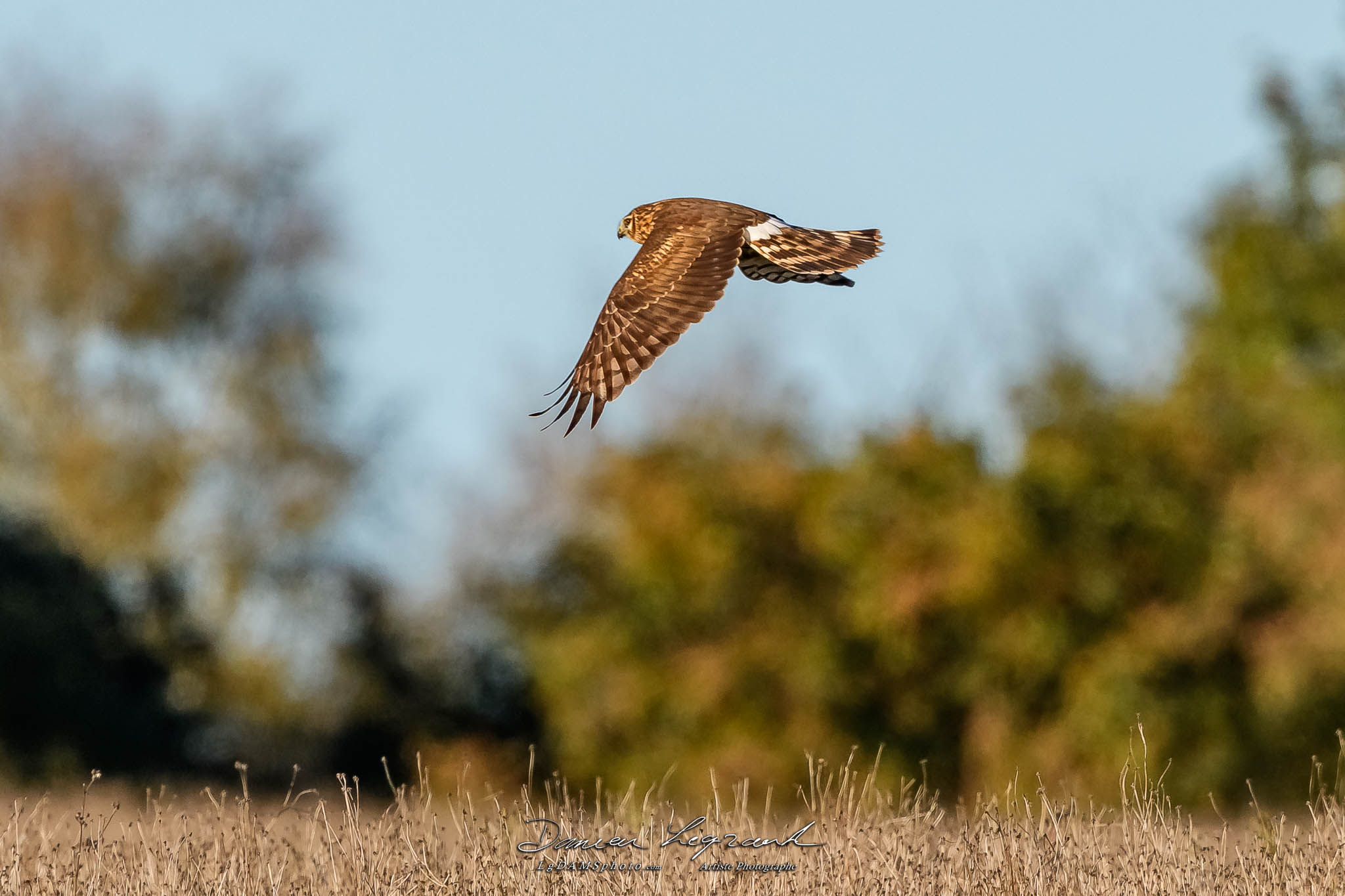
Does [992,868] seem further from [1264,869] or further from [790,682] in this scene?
[790,682]

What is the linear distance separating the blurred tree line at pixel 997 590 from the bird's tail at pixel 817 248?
15.1 metres

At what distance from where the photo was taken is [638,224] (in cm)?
1076

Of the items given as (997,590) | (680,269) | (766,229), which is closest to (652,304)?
(680,269)

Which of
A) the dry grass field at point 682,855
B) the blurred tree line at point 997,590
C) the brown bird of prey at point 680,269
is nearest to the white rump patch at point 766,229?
the brown bird of prey at point 680,269

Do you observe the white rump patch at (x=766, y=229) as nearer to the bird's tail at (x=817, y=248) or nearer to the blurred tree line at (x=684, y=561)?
the bird's tail at (x=817, y=248)

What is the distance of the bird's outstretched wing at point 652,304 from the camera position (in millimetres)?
9102

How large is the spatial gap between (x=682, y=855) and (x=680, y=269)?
2959mm

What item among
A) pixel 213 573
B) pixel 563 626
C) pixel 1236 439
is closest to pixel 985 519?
pixel 1236 439

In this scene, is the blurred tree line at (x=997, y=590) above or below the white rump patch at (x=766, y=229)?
below

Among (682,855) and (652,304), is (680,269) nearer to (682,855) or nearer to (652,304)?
(652,304)

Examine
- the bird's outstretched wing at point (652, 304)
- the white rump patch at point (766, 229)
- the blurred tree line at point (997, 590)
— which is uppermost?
the white rump patch at point (766, 229)

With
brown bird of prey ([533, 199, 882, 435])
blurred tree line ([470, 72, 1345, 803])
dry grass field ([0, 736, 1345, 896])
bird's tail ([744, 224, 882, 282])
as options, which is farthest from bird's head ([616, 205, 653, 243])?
blurred tree line ([470, 72, 1345, 803])

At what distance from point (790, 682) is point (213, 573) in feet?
32.7

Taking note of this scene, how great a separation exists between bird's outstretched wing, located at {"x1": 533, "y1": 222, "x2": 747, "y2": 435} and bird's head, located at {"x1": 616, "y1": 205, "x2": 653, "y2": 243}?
347 millimetres
